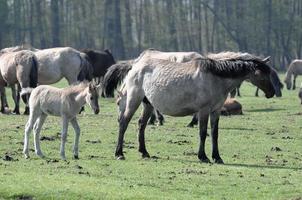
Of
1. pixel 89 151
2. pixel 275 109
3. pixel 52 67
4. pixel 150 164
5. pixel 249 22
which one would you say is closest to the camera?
pixel 150 164

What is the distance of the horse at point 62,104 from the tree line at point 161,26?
215 ft

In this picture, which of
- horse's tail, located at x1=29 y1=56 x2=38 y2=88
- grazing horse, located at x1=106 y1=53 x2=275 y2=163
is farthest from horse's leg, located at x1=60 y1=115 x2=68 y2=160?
horse's tail, located at x1=29 y1=56 x2=38 y2=88

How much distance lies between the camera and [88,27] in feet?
288

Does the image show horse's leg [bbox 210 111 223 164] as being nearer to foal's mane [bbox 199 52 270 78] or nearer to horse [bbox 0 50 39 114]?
foal's mane [bbox 199 52 270 78]

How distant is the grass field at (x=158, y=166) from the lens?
42.1ft

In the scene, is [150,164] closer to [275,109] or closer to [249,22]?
[275,109]

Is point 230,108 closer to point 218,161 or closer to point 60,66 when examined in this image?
point 60,66

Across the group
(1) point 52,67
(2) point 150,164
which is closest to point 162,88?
(2) point 150,164

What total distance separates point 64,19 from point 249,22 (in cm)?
1965

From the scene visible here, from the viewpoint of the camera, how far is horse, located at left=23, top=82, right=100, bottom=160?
16.0 meters

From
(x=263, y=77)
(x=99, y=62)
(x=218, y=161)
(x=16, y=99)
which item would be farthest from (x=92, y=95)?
(x=99, y=62)

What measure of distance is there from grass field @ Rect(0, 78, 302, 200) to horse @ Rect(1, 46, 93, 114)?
3.22 meters

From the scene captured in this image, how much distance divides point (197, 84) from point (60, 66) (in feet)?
38.9

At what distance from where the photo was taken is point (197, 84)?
1647cm
